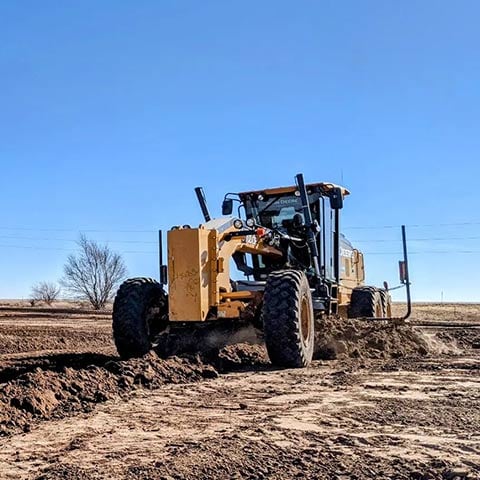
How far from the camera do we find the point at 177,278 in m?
9.76

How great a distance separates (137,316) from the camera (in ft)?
34.1

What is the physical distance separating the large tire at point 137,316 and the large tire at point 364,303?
5.30 meters

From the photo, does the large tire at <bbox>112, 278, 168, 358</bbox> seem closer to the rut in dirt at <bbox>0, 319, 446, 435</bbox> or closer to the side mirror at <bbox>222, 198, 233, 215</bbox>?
the rut in dirt at <bbox>0, 319, 446, 435</bbox>

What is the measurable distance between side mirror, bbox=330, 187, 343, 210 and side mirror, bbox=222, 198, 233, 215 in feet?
6.60

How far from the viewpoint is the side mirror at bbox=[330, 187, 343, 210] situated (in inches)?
484

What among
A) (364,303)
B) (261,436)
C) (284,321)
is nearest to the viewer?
(261,436)

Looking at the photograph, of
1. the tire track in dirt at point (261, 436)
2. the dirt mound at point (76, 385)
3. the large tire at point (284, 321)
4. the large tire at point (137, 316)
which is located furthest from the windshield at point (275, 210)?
the tire track in dirt at point (261, 436)

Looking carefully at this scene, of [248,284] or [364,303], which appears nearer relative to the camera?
[248,284]

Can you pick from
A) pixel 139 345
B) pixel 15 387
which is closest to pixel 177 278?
pixel 139 345

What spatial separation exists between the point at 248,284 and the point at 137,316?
1788mm

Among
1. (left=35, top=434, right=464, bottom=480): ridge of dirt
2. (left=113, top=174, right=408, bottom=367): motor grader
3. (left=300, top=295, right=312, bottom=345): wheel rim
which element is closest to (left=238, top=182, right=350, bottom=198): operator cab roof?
(left=113, top=174, right=408, bottom=367): motor grader

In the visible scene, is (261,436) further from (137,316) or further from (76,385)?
(137,316)

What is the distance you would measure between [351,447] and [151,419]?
6.18 feet

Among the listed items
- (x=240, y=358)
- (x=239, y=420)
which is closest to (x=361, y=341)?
(x=240, y=358)
